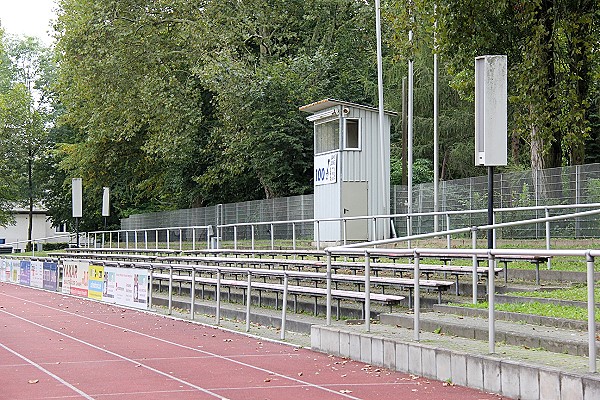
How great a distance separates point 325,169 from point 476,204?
5.44 metres

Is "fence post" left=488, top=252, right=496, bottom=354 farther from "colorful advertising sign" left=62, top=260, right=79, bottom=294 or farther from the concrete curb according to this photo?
"colorful advertising sign" left=62, top=260, right=79, bottom=294

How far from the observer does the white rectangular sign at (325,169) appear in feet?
93.8

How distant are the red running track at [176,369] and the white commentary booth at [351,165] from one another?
10.9 m

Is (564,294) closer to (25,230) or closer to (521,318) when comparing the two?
(521,318)

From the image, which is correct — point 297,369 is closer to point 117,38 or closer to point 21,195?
point 117,38

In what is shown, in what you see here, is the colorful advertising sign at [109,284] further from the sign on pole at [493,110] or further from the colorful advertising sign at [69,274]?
the sign on pole at [493,110]

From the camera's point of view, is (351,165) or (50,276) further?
(50,276)

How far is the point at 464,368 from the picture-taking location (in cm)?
973

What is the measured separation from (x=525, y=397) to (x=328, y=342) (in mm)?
4463

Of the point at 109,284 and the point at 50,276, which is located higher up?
the point at 109,284

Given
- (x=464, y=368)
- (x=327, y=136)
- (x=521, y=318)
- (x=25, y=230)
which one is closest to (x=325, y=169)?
(x=327, y=136)

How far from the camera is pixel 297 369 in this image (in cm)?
1159

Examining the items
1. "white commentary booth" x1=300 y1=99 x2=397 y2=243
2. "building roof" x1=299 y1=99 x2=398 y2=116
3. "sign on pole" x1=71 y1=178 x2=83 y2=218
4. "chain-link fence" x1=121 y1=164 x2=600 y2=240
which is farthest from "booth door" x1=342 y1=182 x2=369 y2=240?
"sign on pole" x1=71 y1=178 x2=83 y2=218

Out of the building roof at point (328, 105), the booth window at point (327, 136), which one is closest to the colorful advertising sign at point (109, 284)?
the booth window at point (327, 136)
